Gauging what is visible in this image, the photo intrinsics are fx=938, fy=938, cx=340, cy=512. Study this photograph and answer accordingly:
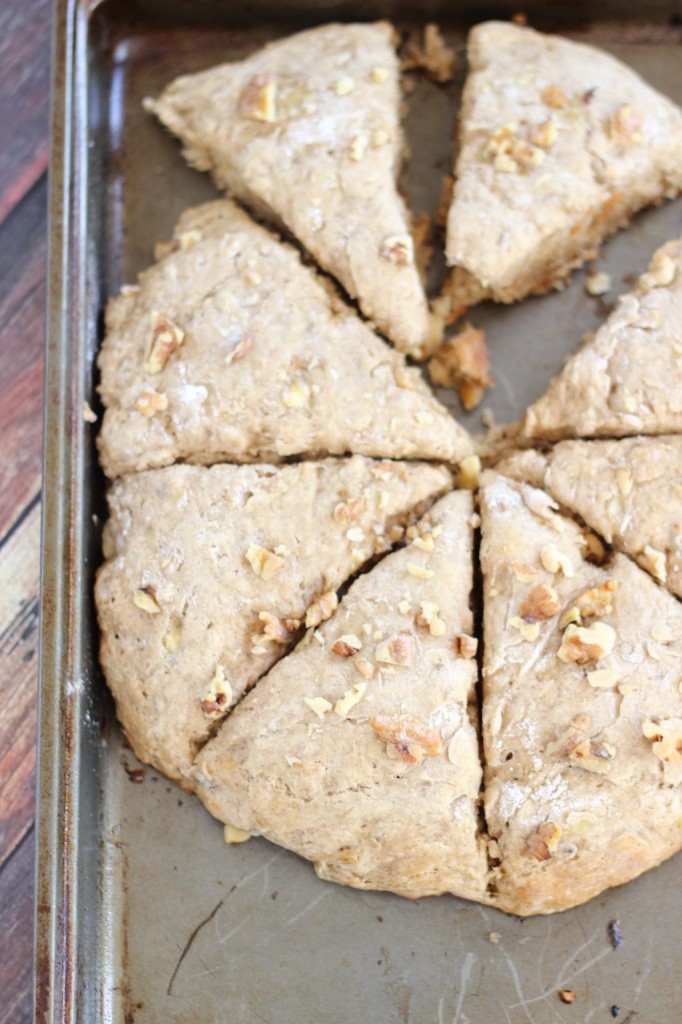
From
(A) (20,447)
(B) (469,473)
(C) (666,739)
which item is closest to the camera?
(C) (666,739)

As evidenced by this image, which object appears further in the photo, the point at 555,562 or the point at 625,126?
the point at 625,126

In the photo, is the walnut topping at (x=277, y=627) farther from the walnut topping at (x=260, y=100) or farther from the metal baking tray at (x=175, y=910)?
the walnut topping at (x=260, y=100)

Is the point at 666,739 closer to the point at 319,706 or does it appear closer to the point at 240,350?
the point at 319,706

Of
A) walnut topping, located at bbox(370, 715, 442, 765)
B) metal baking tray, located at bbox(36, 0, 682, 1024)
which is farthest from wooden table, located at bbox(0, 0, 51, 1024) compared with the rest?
walnut topping, located at bbox(370, 715, 442, 765)

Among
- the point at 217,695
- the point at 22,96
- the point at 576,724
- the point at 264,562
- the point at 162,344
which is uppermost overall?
the point at 22,96

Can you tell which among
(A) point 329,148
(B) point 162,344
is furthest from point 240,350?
(A) point 329,148

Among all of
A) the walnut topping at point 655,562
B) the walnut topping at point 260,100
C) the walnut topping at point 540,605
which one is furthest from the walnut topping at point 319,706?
the walnut topping at point 260,100

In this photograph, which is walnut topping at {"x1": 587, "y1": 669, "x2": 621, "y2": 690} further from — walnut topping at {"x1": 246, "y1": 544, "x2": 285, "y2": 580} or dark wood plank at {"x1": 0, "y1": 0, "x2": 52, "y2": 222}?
dark wood plank at {"x1": 0, "y1": 0, "x2": 52, "y2": 222}
